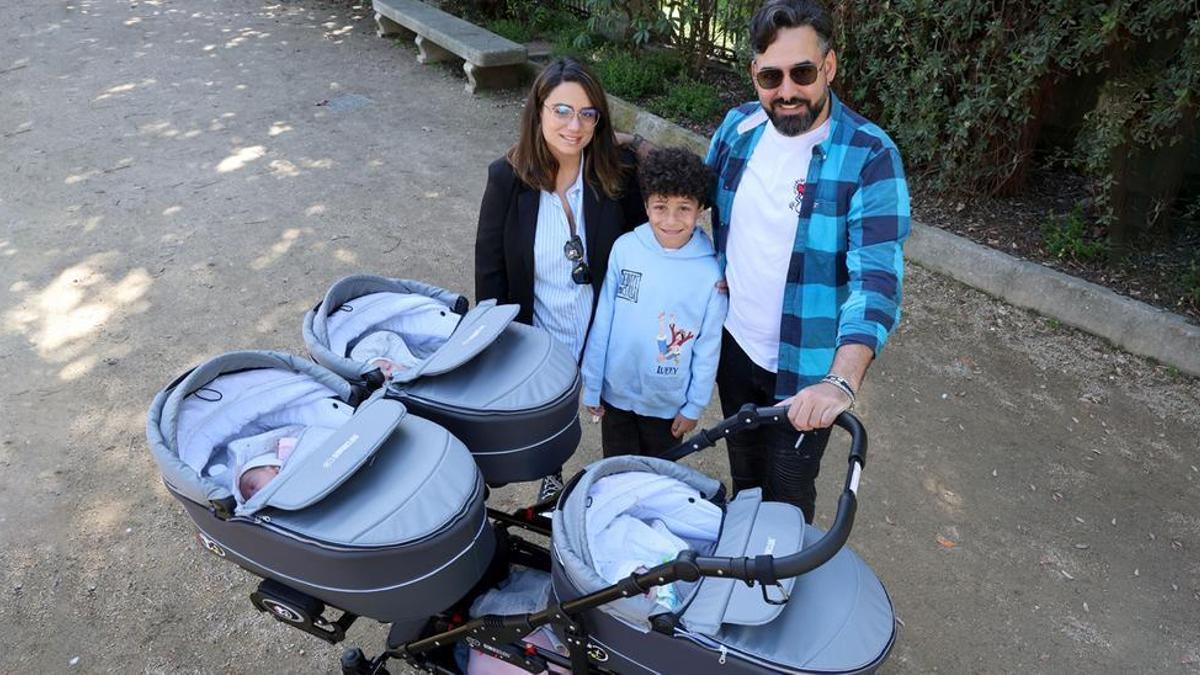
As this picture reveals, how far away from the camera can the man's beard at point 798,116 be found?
6.95 feet

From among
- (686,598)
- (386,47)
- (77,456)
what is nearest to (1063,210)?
(686,598)

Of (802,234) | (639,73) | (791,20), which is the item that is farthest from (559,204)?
(639,73)

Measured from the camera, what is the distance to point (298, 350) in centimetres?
426

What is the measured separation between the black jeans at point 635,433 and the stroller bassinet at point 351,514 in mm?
896

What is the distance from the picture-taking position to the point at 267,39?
31.0 feet

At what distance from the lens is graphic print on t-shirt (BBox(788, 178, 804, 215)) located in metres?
2.19

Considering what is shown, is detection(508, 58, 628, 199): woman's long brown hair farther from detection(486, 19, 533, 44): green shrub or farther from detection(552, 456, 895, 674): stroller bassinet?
detection(486, 19, 533, 44): green shrub

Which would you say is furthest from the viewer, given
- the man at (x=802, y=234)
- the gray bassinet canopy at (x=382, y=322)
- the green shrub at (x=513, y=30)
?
the green shrub at (x=513, y=30)

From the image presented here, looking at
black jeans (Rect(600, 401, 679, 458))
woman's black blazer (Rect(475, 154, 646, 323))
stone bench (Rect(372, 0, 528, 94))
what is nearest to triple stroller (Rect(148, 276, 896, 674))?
woman's black blazer (Rect(475, 154, 646, 323))

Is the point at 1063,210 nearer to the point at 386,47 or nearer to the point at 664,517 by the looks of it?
the point at 664,517

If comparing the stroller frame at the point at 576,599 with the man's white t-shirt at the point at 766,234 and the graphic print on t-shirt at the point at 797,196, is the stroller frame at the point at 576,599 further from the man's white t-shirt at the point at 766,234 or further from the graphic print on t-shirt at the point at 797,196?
the graphic print on t-shirt at the point at 797,196

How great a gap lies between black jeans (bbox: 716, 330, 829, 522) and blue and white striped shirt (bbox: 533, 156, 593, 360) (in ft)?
1.51

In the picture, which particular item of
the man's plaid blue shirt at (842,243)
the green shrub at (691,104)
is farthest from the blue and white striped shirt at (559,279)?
the green shrub at (691,104)

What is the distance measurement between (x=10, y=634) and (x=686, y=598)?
249 cm
